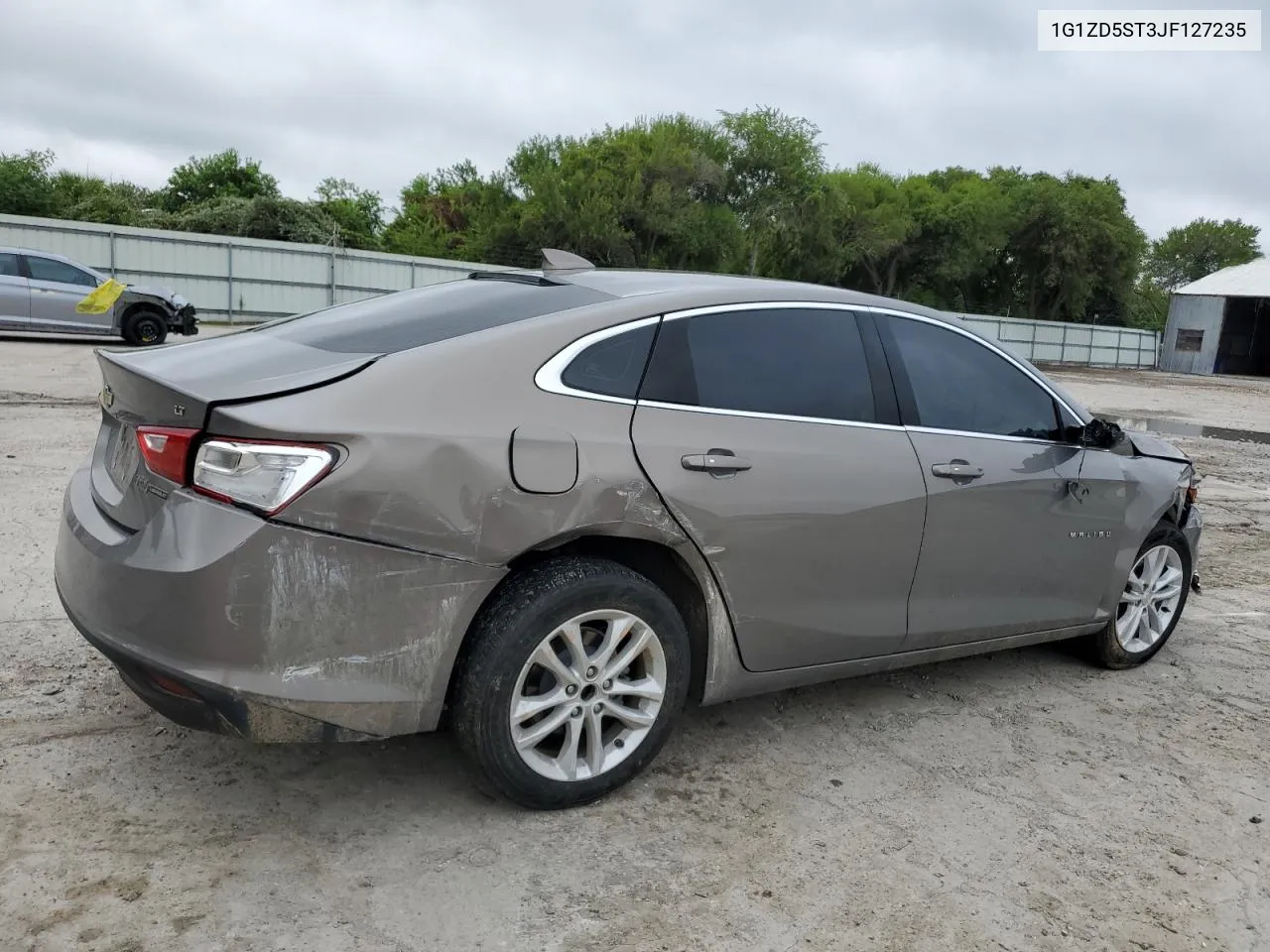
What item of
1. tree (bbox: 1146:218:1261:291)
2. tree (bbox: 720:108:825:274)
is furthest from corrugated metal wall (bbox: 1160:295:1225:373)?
tree (bbox: 1146:218:1261:291)

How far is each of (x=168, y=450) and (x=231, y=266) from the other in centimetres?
2587

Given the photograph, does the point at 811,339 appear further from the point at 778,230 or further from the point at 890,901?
the point at 778,230

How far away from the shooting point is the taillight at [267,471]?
2521 mm

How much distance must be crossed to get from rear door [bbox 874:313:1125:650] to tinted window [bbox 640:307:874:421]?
23 cm

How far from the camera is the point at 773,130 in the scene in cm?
4662

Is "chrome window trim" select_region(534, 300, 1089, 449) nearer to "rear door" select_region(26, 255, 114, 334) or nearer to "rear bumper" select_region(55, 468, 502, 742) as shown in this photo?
"rear bumper" select_region(55, 468, 502, 742)

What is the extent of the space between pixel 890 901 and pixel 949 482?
1.50 meters

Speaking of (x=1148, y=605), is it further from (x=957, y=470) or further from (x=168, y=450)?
(x=168, y=450)

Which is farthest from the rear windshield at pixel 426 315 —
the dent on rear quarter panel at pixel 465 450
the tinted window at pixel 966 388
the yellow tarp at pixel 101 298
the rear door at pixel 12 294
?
the rear door at pixel 12 294

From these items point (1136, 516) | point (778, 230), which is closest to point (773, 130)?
point (778, 230)

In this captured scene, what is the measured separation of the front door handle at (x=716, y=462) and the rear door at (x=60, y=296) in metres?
16.3

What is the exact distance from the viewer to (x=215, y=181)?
52.9m

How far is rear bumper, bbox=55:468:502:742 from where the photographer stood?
2.51m

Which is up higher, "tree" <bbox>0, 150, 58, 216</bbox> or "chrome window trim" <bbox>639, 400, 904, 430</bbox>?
"tree" <bbox>0, 150, 58, 216</bbox>
